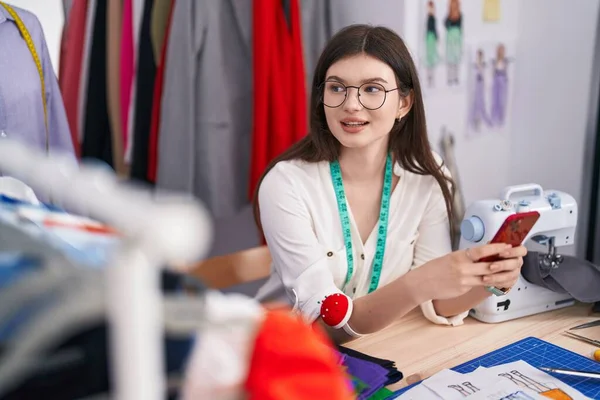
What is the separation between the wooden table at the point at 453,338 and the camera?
1.23m

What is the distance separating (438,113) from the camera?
8.36 ft

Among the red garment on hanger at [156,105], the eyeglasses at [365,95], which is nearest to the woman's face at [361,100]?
the eyeglasses at [365,95]

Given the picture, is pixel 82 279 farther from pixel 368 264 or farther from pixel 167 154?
pixel 167 154

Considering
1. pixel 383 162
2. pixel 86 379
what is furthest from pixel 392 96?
pixel 86 379

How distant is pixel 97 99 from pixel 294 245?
1090 mm

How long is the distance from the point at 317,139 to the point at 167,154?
2.66 feet

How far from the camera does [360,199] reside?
1653 millimetres

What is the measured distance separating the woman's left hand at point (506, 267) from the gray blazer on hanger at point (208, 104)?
4.23 ft

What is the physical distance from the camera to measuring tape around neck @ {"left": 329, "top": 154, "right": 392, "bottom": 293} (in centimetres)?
158

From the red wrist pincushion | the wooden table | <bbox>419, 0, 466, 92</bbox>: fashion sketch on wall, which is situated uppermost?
<bbox>419, 0, 466, 92</bbox>: fashion sketch on wall

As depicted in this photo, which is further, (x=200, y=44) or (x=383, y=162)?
(x=200, y=44)

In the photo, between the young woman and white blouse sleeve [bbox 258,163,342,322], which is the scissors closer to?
the young woman

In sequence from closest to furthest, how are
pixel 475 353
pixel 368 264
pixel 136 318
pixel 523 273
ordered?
pixel 136 318 → pixel 475 353 → pixel 523 273 → pixel 368 264

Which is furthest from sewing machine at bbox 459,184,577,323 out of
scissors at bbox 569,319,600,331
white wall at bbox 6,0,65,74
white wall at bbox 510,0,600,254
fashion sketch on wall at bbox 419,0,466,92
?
white wall at bbox 6,0,65,74
